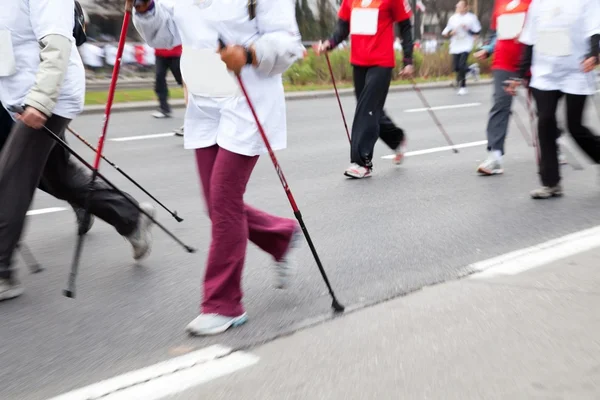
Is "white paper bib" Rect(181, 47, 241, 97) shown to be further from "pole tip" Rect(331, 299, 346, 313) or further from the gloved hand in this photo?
"pole tip" Rect(331, 299, 346, 313)

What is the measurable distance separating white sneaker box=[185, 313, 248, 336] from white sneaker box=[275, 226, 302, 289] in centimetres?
63

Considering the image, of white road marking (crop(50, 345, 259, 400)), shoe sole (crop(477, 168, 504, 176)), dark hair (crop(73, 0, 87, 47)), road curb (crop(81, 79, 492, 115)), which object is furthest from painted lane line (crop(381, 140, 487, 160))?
road curb (crop(81, 79, 492, 115))

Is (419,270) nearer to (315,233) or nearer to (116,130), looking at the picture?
(315,233)

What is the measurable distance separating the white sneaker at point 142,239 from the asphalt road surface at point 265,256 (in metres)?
0.08

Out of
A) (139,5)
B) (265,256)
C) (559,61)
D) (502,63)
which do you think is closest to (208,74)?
(139,5)

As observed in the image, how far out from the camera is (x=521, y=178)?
7.45 metres

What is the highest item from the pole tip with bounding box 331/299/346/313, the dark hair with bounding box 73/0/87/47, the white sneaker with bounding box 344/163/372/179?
the dark hair with bounding box 73/0/87/47

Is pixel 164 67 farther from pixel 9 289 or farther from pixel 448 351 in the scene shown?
pixel 448 351

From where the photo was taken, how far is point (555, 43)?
615 cm

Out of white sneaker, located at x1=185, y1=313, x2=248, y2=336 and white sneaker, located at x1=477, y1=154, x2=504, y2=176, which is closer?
white sneaker, located at x1=185, y1=313, x2=248, y2=336

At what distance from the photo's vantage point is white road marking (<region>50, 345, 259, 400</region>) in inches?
117

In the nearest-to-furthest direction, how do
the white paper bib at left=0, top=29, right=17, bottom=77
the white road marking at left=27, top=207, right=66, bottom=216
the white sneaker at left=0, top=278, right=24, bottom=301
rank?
1. the white paper bib at left=0, top=29, right=17, bottom=77
2. the white sneaker at left=0, top=278, right=24, bottom=301
3. the white road marking at left=27, top=207, right=66, bottom=216

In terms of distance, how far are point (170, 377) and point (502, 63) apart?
5113 mm

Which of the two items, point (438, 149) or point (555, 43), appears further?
point (438, 149)
